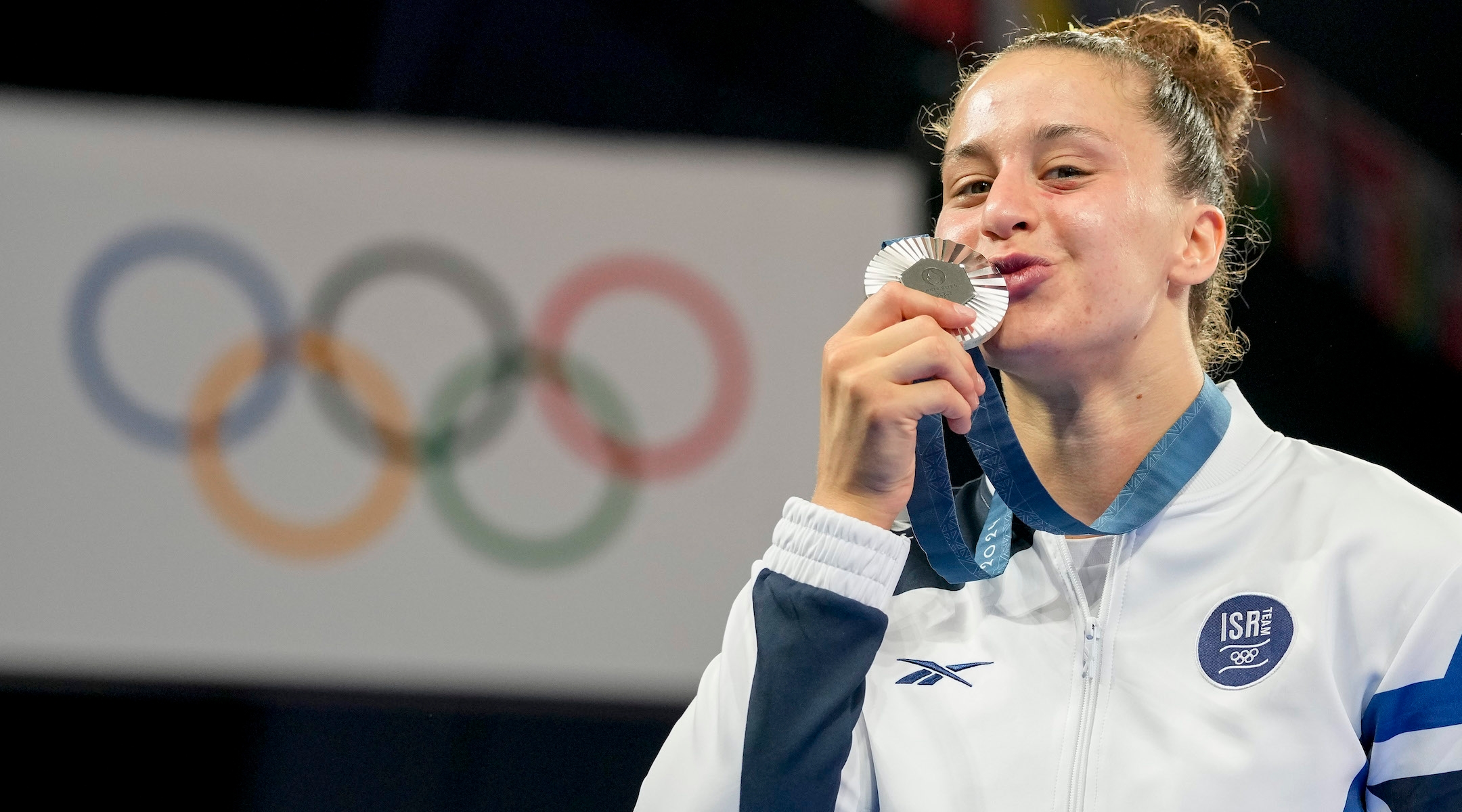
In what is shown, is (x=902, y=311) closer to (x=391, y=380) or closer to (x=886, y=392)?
(x=886, y=392)

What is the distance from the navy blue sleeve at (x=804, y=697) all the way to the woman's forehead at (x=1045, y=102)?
0.67 m

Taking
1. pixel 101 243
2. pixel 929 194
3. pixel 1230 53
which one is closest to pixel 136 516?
pixel 101 243

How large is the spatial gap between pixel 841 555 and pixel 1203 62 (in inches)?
40.3

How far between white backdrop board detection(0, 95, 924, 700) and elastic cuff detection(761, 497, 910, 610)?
137 cm

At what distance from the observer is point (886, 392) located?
4.39ft

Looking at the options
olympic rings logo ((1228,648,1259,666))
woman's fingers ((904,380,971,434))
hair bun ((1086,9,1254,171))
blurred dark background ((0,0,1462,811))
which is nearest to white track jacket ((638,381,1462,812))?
olympic rings logo ((1228,648,1259,666))

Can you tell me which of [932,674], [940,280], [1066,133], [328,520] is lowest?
[328,520]

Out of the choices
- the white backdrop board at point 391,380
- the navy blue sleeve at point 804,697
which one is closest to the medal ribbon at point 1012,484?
the navy blue sleeve at point 804,697

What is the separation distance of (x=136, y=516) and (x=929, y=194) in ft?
6.36

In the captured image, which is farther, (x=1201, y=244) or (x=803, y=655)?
(x=1201, y=244)

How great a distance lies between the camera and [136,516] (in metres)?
2.85

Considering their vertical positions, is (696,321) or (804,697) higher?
(696,321)

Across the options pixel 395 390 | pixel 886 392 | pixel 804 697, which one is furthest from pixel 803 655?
pixel 395 390

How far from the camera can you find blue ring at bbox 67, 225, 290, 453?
2877mm
